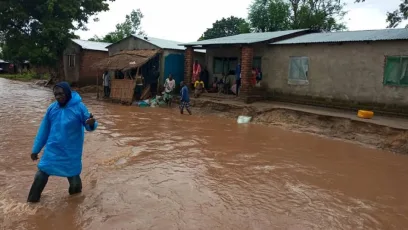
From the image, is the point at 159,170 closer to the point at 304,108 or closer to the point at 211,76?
the point at 304,108

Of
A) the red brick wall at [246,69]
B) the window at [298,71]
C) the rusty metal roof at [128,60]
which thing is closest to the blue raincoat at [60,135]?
the red brick wall at [246,69]

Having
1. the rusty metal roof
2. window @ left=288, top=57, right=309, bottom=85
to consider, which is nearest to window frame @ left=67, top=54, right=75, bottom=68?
the rusty metal roof

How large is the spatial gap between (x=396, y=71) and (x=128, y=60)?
1228 centimetres

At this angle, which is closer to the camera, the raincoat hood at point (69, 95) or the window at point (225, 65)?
the raincoat hood at point (69, 95)

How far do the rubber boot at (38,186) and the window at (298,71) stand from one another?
11.5 meters

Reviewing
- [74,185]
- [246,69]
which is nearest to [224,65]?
[246,69]

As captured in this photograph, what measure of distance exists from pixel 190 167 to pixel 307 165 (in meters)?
2.58

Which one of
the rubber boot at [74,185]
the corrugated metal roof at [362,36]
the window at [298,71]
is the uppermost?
the corrugated metal roof at [362,36]

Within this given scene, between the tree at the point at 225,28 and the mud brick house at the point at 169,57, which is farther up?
the tree at the point at 225,28

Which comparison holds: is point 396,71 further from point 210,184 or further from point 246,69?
point 210,184

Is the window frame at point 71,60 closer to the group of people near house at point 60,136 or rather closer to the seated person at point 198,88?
the seated person at point 198,88

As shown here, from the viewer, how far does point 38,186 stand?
4383 mm

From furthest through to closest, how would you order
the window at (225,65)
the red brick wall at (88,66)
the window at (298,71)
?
the red brick wall at (88,66) < the window at (225,65) < the window at (298,71)

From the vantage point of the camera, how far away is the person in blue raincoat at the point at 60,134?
14.0 feet
